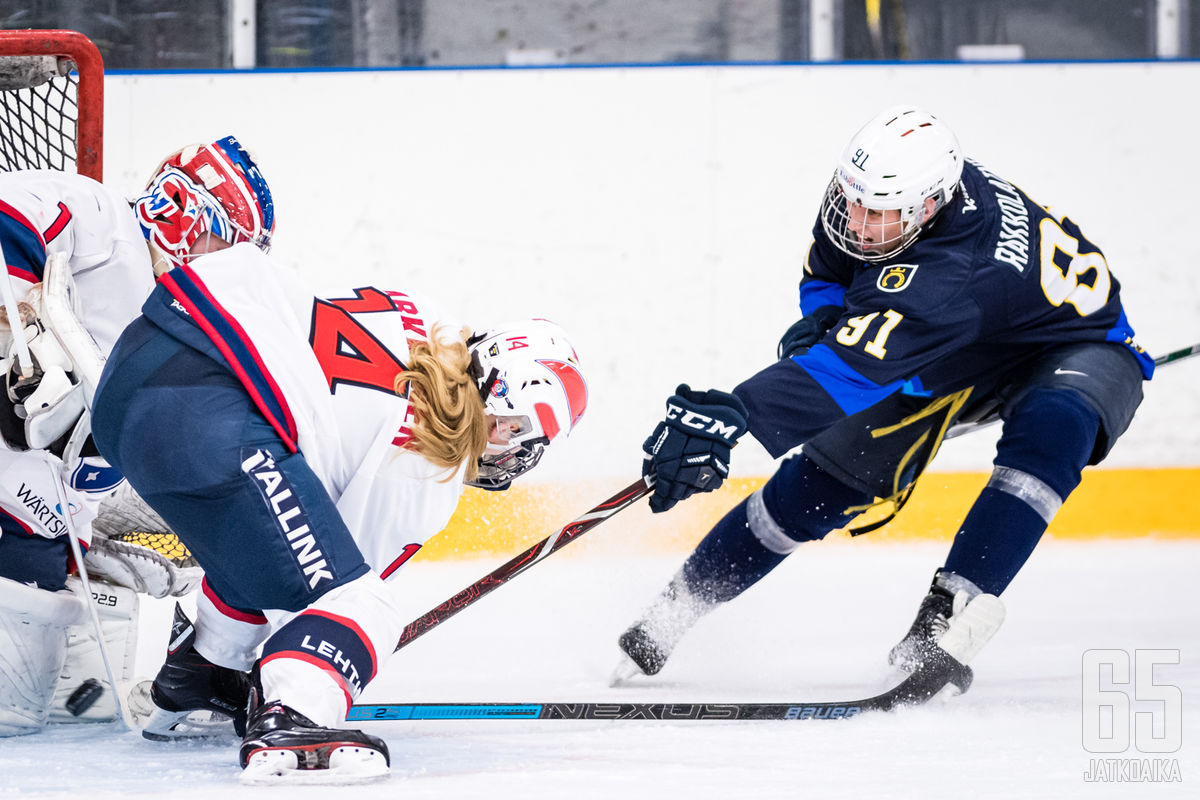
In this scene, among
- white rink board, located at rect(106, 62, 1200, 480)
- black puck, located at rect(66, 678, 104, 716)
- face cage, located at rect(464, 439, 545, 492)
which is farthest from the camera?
white rink board, located at rect(106, 62, 1200, 480)

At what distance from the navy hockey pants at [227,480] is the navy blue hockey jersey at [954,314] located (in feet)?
2.31

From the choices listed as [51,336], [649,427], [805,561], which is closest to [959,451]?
[805,561]

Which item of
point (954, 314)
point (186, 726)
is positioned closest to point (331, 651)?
point (186, 726)

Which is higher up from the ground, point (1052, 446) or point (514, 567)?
point (1052, 446)

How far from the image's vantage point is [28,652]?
175cm

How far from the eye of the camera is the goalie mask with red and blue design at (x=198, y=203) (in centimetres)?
192

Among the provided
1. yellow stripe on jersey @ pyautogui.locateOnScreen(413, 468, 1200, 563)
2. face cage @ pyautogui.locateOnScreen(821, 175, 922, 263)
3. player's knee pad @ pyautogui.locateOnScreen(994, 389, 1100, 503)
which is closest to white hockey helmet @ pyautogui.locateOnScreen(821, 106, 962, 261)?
face cage @ pyautogui.locateOnScreen(821, 175, 922, 263)

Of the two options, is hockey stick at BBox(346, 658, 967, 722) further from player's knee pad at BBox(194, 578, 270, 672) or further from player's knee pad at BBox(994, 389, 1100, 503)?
player's knee pad at BBox(994, 389, 1100, 503)

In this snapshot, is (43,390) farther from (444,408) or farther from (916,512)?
(916,512)

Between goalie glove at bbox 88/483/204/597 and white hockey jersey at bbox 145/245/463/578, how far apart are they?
0.53 meters

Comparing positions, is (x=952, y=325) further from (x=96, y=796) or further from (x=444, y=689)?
(x=96, y=796)

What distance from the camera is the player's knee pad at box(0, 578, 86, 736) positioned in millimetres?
1715

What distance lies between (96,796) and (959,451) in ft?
8.69

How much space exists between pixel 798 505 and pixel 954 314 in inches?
17.0
